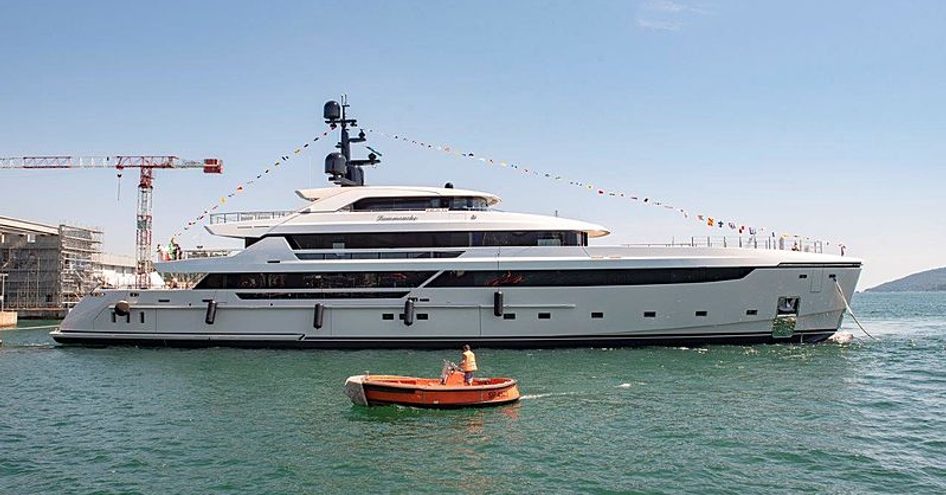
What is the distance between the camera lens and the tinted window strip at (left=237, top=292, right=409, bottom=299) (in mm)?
25609

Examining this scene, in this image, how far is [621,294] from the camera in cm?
2475

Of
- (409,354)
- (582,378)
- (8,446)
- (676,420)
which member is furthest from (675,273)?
(8,446)

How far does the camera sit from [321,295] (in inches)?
1027

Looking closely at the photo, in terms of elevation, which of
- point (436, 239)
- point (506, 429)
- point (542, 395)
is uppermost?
point (436, 239)

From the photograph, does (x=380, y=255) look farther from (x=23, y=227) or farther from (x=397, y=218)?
(x=23, y=227)

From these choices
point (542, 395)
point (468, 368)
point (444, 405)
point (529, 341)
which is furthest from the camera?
point (529, 341)

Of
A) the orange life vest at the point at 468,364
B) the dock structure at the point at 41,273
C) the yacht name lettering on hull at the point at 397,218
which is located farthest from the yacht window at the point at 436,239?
the dock structure at the point at 41,273

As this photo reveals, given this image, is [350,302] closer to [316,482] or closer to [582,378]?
[582,378]

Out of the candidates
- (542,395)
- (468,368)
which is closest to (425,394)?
(468,368)

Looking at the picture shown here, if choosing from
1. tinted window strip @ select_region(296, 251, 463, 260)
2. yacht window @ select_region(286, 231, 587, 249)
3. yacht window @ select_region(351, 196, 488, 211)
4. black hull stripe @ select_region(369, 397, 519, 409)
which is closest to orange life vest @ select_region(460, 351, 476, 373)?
black hull stripe @ select_region(369, 397, 519, 409)

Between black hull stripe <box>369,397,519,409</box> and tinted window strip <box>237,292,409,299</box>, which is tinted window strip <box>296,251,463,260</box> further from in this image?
black hull stripe <box>369,397,519,409</box>

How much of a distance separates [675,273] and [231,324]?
50.7 ft

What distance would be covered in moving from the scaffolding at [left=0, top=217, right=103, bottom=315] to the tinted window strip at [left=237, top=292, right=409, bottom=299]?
38.0 m

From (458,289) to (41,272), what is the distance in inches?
1891
